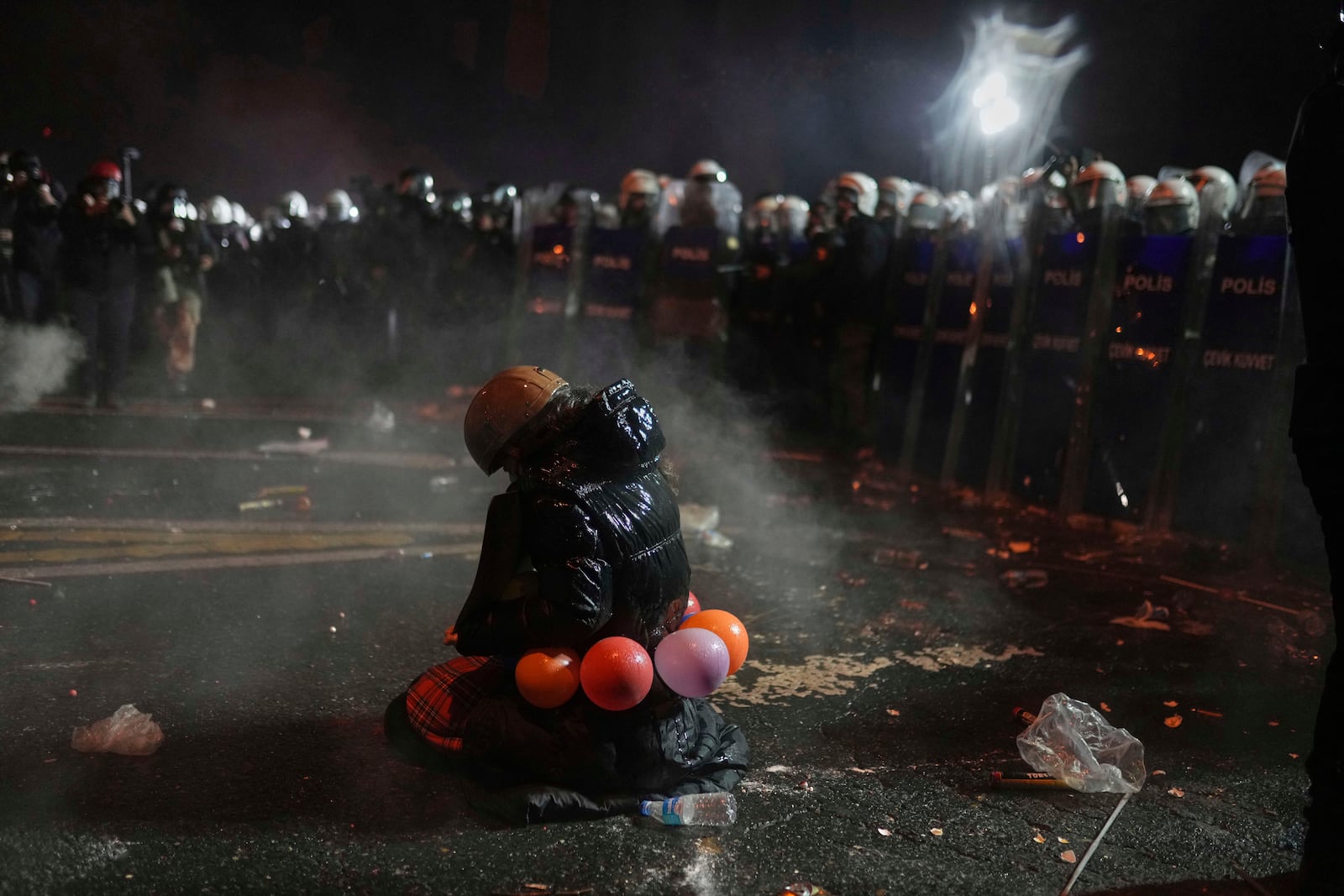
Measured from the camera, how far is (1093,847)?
309cm

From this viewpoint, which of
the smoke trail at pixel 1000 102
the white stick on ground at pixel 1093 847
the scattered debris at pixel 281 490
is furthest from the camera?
the smoke trail at pixel 1000 102

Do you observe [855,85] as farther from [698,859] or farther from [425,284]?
[698,859]

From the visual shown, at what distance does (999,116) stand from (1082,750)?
47.7 ft

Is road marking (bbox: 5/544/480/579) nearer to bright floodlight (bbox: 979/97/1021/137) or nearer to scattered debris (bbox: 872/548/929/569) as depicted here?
scattered debris (bbox: 872/548/929/569)

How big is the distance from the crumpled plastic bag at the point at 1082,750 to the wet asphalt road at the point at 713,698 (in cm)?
7

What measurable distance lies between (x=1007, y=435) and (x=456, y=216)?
27.0ft

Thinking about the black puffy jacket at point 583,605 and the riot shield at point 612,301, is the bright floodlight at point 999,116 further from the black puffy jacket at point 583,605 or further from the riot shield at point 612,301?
the black puffy jacket at point 583,605

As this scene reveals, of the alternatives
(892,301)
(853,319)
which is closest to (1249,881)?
(892,301)

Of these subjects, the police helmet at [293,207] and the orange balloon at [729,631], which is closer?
the orange balloon at [729,631]

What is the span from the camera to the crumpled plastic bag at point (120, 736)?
3363mm

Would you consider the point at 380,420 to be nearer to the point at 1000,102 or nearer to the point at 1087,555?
the point at 1087,555

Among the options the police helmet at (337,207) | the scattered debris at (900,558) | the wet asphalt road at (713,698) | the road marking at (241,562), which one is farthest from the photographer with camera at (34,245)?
the scattered debris at (900,558)

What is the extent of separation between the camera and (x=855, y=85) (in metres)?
18.5

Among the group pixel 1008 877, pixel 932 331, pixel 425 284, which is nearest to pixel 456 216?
pixel 425 284
